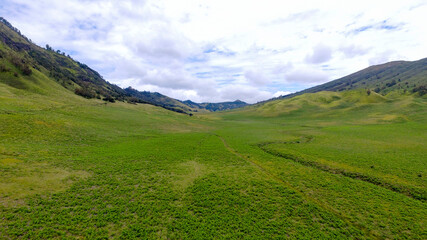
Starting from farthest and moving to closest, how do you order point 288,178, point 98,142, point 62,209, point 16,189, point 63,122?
point 63,122 → point 98,142 → point 288,178 → point 16,189 → point 62,209

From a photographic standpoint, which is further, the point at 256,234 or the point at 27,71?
the point at 27,71

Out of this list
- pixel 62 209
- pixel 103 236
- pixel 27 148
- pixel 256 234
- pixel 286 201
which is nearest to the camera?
pixel 103 236

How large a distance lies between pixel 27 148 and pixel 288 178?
47.0 meters

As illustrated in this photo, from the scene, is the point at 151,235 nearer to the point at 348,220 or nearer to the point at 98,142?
the point at 348,220

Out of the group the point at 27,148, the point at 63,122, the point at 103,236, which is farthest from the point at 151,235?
the point at 63,122

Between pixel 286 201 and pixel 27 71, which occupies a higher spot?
pixel 27 71

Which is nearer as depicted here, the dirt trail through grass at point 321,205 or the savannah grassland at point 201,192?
the savannah grassland at point 201,192

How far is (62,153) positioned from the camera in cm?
3180

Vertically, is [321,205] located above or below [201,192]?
below

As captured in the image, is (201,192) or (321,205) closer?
(321,205)

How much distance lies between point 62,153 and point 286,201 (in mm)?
39933

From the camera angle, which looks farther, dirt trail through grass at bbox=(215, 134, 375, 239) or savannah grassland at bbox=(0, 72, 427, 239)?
dirt trail through grass at bbox=(215, 134, 375, 239)

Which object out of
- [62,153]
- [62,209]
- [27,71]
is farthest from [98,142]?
[27,71]

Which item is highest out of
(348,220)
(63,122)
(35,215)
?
(63,122)
